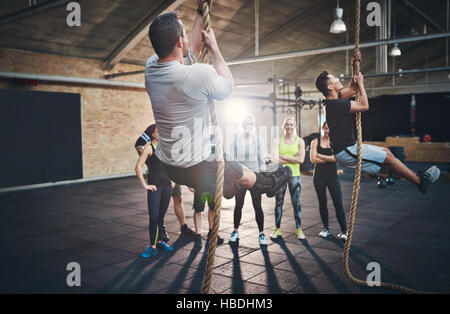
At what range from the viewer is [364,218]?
6340 millimetres

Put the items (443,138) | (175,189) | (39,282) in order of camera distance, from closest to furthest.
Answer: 1. (39,282)
2. (175,189)
3. (443,138)

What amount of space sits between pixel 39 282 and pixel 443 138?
2192 centimetres

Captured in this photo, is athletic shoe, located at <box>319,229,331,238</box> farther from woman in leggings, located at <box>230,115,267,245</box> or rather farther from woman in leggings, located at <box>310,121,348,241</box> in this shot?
woman in leggings, located at <box>230,115,267,245</box>

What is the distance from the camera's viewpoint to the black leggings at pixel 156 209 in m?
4.46

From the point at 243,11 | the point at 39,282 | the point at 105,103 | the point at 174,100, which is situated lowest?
the point at 39,282

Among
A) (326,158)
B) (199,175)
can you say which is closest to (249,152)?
(326,158)

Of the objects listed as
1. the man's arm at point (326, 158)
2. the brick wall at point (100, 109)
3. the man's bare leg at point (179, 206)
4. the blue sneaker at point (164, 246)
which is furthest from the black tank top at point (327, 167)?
the brick wall at point (100, 109)

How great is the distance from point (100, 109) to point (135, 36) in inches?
104

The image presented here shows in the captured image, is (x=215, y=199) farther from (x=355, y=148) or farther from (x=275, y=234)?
(x=275, y=234)

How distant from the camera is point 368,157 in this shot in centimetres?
362

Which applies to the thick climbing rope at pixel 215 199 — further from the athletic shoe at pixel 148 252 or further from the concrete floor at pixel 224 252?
the athletic shoe at pixel 148 252

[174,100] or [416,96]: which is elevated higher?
[416,96]

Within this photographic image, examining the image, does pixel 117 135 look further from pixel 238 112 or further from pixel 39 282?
pixel 39 282

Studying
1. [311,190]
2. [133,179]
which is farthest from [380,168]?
[133,179]
